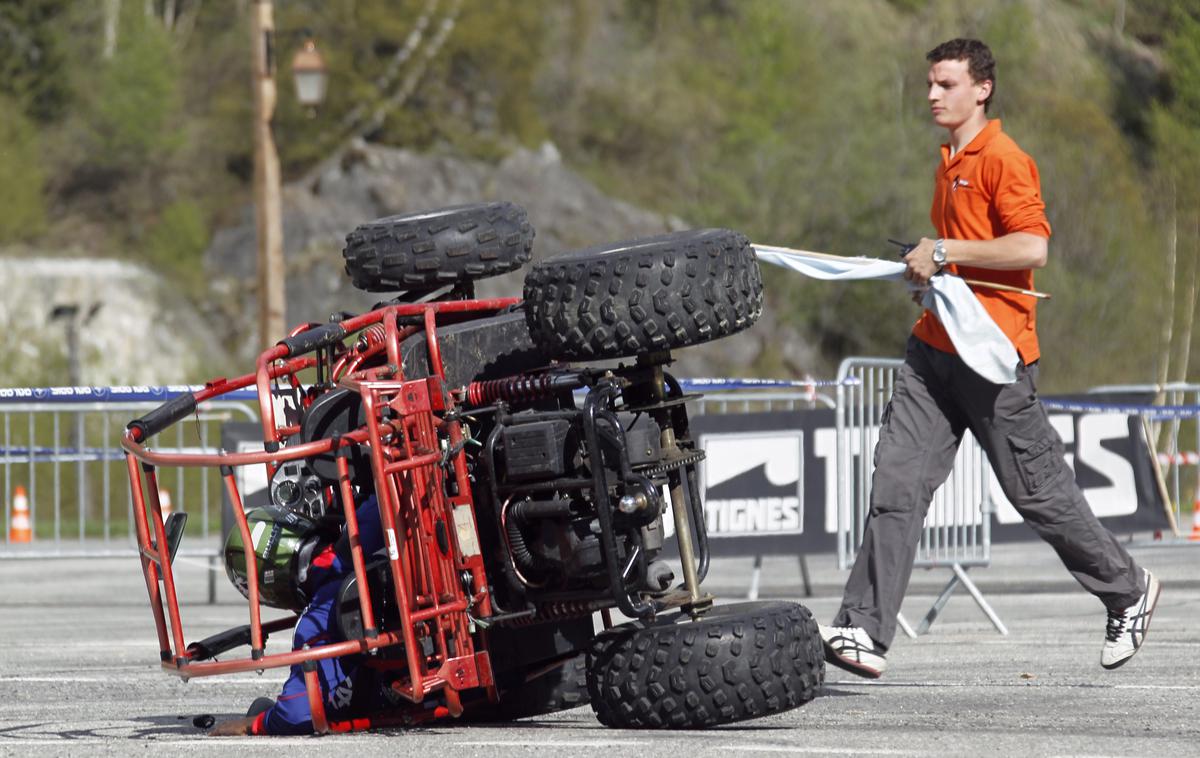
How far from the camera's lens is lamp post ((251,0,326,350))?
782 inches

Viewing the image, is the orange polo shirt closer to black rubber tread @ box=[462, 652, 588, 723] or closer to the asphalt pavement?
the asphalt pavement

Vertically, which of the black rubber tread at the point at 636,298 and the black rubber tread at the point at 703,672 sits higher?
the black rubber tread at the point at 636,298

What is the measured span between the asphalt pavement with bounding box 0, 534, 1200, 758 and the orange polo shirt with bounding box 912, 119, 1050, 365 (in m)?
1.14

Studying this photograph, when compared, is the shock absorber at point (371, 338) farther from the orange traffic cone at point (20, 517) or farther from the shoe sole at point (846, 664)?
the orange traffic cone at point (20, 517)

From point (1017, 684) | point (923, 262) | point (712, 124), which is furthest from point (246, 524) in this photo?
point (712, 124)

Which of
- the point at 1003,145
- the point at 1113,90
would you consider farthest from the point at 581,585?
the point at 1113,90

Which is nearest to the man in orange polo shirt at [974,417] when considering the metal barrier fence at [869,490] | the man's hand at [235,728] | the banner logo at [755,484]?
the man's hand at [235,728]

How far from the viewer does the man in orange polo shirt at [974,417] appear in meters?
6.06

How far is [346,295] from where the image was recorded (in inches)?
1495

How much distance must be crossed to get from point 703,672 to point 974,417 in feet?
5.04

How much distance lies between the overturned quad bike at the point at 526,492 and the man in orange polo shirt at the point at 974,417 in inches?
32.0

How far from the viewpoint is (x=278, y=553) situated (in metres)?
5.48

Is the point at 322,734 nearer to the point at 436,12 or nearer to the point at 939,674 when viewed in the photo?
the point at 939,674

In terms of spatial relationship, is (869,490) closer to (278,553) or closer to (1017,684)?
(1017,684)
